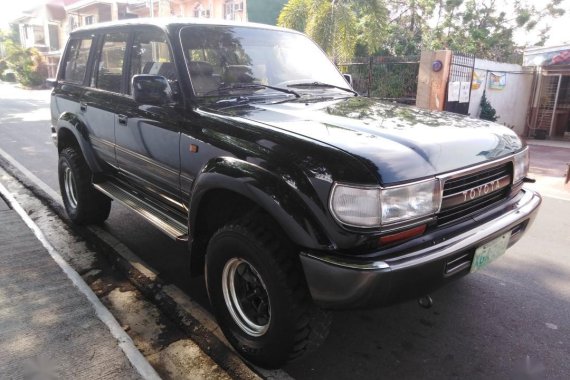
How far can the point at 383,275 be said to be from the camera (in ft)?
6.22

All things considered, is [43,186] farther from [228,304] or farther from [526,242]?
[526,242]

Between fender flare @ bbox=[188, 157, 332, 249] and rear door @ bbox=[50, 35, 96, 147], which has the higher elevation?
rear door @ bbox=[50, 35, 96, 147]

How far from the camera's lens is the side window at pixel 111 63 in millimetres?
3688

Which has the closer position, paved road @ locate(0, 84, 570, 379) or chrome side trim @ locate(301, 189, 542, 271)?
chrome side trim @ locate(301, 189, 542, 271)

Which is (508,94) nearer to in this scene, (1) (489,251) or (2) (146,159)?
(1) (489,251)

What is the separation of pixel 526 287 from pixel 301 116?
7.91 feet

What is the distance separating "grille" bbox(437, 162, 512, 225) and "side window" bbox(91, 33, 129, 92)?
2741 mm

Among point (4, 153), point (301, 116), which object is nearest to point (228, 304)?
point (301, 116)

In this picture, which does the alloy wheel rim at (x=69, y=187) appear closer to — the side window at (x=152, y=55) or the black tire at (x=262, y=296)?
the side window at (x=152, y=55)

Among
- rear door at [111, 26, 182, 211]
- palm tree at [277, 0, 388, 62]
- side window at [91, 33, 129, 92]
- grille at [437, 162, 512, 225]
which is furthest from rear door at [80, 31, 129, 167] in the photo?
palm tree at [277, 0, 388, 62]

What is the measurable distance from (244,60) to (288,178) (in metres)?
1.50

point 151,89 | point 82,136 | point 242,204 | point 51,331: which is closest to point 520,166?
point 242,204

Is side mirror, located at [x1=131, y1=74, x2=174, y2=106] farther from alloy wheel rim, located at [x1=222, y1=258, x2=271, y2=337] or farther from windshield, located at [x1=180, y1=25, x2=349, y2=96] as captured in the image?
alloy wheel rim, located at [x1=222, y1=258, x2=271, y2=337]

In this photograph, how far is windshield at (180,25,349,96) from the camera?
303cm
